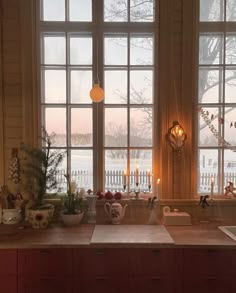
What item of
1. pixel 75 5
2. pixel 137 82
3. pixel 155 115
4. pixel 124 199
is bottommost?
pixel 124 199

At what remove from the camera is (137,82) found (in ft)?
10.0

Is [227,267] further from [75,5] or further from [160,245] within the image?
[75,5]

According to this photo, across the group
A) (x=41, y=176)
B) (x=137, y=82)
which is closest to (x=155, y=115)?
(x=137, y=82)

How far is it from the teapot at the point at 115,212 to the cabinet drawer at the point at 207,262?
2.34 feet

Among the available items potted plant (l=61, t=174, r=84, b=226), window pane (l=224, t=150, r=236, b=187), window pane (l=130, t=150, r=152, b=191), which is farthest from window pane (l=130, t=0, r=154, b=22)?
potted plant (l=61, t=174, r=84, b=226)

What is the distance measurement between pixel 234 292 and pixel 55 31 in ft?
8.56

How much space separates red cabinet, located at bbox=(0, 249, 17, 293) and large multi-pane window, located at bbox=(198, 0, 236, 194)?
5.61 feet

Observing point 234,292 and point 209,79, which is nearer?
point 234,292

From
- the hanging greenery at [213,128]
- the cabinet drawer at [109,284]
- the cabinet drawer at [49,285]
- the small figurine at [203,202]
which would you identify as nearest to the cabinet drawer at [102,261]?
the cabinet drawer at [109,284]

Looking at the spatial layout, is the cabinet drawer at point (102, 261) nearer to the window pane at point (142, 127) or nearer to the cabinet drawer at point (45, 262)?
the cabinet drawer at point (45, 262)

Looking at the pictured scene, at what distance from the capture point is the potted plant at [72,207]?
2789 millimetres

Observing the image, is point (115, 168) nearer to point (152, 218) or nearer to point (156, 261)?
point (152, 218)

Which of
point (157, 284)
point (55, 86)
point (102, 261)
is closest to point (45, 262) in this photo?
point (102, 261)

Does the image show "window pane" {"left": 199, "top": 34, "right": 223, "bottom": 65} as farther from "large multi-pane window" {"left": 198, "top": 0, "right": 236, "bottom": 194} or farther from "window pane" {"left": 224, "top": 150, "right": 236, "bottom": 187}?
"window pane" {"left": 224, "top": 150, "right": 236, "bottom": 187}
